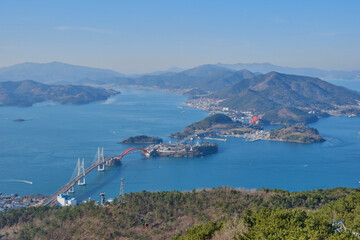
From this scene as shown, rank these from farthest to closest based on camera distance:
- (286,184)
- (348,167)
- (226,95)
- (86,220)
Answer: (226,95)
(348,167)
(286,184)
(86,220)

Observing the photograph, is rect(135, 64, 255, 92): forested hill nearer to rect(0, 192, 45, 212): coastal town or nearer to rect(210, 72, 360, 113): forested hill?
rect(210, 72, 360, 113): forested hill

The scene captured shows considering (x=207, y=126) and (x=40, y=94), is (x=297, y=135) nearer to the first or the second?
(x=207, y=126)

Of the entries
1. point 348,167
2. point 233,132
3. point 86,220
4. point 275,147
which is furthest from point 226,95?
point 86,220

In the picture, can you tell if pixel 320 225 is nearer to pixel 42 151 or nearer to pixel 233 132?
pixel 42 151

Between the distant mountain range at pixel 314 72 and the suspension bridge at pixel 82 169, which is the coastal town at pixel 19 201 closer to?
the suspension bridge at pixel 82 169

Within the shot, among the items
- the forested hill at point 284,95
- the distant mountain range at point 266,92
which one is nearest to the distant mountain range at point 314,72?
the distant mountain range at point 266,92
